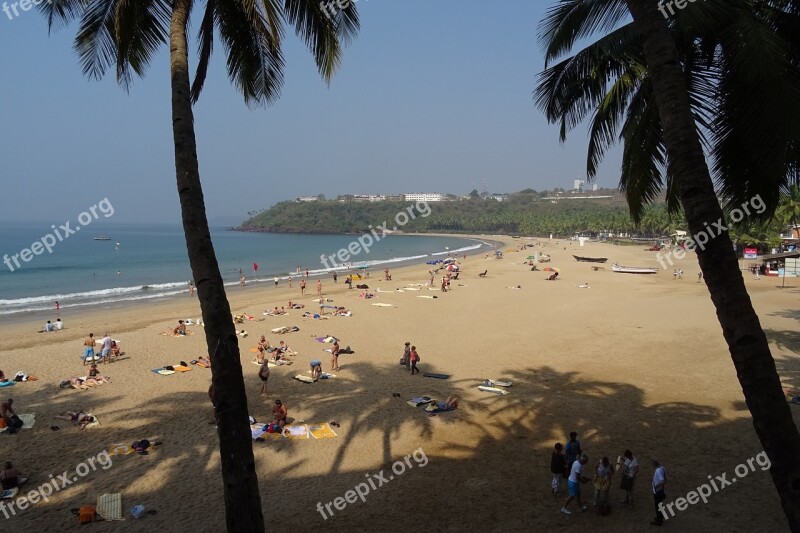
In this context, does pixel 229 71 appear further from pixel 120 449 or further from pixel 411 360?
pixel 411 360

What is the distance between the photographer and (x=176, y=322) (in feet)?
82.4

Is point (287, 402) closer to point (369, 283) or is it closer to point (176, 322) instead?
point (176, 322)

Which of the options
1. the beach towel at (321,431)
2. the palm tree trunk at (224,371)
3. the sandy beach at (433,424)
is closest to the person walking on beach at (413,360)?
the sandy beach at (433,424)

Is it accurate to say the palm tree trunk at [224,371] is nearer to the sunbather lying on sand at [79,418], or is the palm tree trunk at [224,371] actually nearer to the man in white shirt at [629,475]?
the man in white shirt at [629,475]

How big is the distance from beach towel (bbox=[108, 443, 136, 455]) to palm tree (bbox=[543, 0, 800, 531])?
1023 centimetres

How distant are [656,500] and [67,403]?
13.1 m

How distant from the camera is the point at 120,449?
9.94 m

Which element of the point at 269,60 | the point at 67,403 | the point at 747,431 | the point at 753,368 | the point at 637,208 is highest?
the point at 269,60

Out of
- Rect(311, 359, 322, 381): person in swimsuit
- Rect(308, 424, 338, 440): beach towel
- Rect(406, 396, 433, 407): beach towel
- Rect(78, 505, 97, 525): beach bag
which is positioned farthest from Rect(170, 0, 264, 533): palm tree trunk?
Rect(311, 359, 322, 381): person in swimsuit

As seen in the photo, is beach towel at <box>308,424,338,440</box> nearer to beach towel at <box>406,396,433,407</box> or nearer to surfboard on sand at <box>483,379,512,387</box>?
beach towel at <box>406,396,433,407</box>

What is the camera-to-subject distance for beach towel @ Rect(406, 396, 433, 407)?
476 inches

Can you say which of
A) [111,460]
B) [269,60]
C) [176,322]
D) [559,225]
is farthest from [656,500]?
[559,225]

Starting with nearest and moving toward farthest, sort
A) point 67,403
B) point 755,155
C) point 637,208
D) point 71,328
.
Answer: point 755,155 → point 637,208 → point 67,403 → point 71,328

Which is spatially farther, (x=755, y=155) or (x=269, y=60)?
(x=269, y=60)
